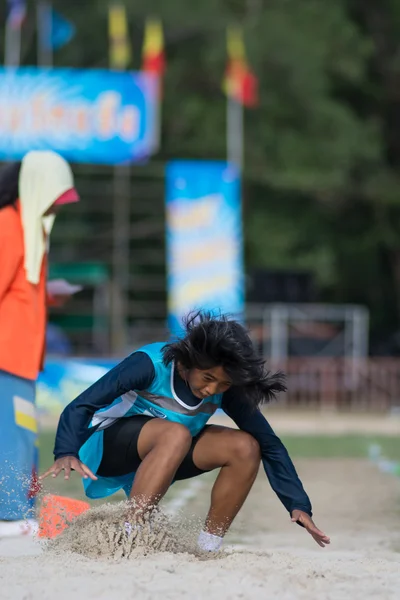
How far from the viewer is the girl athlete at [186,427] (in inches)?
184

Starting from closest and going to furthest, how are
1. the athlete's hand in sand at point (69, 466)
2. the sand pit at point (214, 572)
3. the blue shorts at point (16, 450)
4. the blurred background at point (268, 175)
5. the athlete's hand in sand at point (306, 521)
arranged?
the sand pit at point (214, 572) < the athlete's hand in sand at point (69, 466) < the athlete's hand in sand at point (306, 521) < the blue shorts at point (16, 450) < the blurred background at point (268, 175)

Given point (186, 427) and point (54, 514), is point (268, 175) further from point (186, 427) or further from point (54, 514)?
point (186, 427)

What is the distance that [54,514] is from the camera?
5168mm

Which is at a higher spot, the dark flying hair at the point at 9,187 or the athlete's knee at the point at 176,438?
the dark flying hair at the point at 9,187

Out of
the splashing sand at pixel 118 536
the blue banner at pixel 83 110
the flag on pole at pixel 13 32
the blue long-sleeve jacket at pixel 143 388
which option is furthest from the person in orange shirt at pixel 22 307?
the flag on pole at pixel 13 32

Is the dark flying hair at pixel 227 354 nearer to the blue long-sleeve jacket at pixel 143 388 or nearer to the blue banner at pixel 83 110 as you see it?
the blue long-sleeve jacket at pixel 143 388

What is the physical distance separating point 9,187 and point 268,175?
2038 cm

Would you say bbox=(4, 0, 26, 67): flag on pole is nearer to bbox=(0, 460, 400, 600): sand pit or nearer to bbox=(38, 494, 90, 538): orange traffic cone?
bbox=(0, 460, 400, 600): sand pit

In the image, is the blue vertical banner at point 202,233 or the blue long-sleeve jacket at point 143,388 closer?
the blue long-sleeve jacket at point 143,388

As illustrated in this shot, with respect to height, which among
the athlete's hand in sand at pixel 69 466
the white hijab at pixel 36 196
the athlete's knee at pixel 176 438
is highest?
the white hijab at pixel 36 196

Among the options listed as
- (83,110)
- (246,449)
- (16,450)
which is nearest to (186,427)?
(246,449)

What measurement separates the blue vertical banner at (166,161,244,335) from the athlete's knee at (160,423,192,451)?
12.2 m

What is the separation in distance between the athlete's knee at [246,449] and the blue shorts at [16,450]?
139 cm

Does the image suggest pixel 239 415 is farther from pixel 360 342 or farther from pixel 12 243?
pixel 360 342
